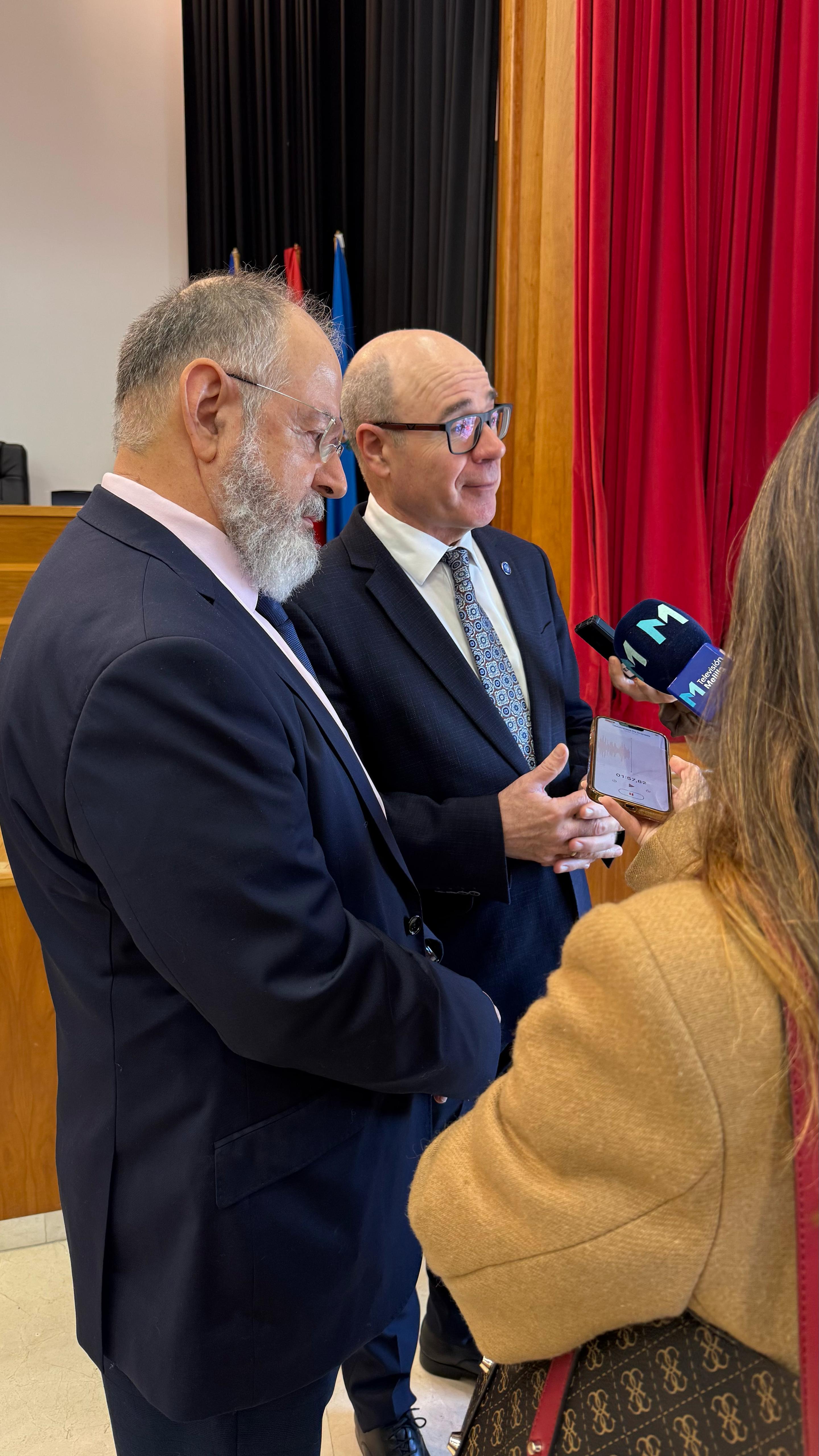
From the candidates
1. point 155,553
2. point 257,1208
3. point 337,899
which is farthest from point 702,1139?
point 155,553

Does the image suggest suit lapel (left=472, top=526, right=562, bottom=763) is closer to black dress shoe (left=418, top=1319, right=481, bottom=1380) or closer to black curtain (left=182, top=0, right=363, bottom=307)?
black dress shoe (left=418, top=1319, right=481, bottom=1380)

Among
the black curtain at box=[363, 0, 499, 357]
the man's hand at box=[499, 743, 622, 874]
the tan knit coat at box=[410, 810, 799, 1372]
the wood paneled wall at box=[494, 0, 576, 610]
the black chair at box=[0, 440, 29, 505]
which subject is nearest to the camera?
the tan knit coat at box=[410, 810, 799, 1372]

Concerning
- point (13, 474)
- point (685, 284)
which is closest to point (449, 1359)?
point (685, 284)

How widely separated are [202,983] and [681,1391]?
51 centimetres

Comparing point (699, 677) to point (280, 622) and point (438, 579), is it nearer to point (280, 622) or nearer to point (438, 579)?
point (438, 579)

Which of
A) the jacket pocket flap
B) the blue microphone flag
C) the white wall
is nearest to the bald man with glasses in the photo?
the blue microphone flag

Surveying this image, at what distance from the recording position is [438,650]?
164 centimetres

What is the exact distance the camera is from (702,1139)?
0.56 m

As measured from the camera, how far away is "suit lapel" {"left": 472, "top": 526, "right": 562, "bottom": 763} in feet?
5.67

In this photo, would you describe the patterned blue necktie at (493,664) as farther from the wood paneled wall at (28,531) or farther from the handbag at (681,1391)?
the wood paneled wall at (28,531)

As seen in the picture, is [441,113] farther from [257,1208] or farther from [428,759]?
[257,1208]

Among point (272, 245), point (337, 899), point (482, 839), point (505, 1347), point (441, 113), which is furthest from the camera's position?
point (272, 245)

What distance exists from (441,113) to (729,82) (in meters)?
1.94

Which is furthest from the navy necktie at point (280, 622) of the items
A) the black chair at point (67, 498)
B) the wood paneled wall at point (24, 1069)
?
the black chair at point (67, 498)
